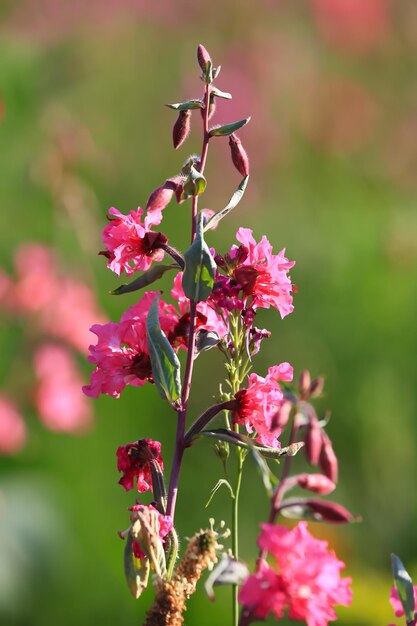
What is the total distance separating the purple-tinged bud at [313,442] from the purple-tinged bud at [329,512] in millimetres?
26

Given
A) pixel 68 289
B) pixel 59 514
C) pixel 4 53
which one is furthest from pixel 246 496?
pixel 4 53

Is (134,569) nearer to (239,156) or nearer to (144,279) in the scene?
(144,279)

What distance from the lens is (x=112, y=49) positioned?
439cm

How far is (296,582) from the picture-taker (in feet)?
Result: 2.01

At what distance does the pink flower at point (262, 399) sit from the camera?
0.75 meters

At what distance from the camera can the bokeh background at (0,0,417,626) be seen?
2348 mm

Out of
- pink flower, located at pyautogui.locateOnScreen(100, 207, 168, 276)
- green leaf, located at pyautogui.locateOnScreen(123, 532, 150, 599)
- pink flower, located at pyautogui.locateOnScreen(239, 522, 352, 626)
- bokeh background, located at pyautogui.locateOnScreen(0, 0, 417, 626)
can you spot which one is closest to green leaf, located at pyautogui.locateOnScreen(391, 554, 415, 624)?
pink flower, located at pyautogui.locateOnScreen(239, 522, 352, 626)

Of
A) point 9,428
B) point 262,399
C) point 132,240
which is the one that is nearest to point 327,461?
point 262,399

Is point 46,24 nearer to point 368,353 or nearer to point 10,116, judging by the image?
point 10,116

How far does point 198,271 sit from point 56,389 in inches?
64.0

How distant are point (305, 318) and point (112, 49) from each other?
1746mm

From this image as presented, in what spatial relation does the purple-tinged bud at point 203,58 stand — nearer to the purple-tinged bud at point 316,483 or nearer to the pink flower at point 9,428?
the purple-tinged bud at point 316,483

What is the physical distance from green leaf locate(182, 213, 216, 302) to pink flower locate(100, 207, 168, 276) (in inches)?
3.5

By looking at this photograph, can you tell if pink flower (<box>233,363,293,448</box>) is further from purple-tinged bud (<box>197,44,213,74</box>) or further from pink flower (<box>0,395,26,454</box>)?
pink flower (<box>0,395,26,454</box>)
